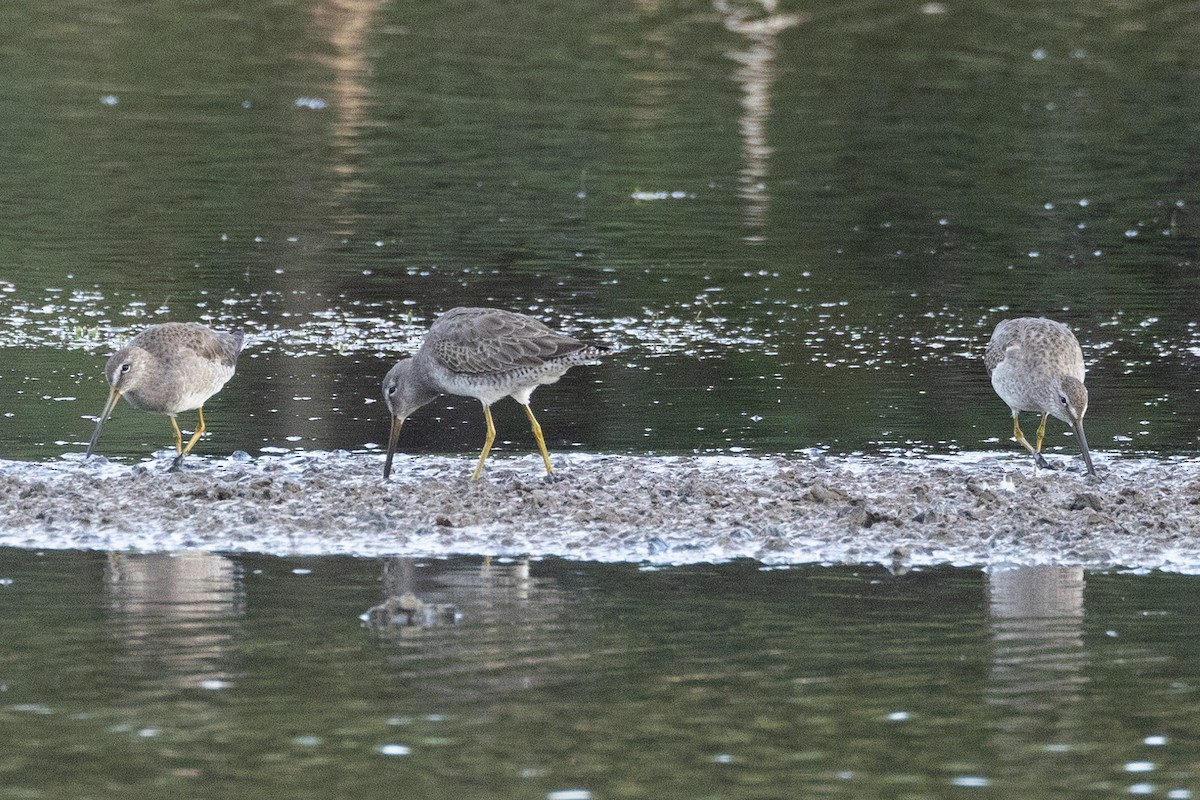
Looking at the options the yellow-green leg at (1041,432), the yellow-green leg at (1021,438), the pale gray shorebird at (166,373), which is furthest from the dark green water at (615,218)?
the pale gray shorebird at (166,373)

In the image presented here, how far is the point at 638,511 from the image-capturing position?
12.2 m

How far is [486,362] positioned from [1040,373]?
378cm

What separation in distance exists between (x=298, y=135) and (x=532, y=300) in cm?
1203

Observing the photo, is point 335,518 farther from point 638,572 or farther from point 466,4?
point 466,4

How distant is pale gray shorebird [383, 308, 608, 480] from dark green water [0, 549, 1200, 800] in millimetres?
2604

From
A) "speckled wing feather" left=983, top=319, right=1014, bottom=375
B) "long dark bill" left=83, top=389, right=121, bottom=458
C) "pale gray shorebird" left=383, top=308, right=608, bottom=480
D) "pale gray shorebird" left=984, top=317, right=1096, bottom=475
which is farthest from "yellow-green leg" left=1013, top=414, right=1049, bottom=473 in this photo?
"long dark bill" left=83, top=389, right=121, bottom=458

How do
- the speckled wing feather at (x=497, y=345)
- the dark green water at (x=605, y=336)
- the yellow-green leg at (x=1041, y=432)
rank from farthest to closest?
the yellow-green leg at (x=1041, y=432)
the speckled wing feather at (x=497, y=345)
the dark green water at (x=605, y=336)

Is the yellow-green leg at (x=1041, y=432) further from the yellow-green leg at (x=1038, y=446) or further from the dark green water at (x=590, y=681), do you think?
the dark green water at (x=590, y=681)

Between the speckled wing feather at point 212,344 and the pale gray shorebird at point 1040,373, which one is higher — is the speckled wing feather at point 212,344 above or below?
above

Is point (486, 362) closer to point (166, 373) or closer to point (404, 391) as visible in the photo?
point (404, 391)

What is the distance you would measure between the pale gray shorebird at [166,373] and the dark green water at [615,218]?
23.7 inches

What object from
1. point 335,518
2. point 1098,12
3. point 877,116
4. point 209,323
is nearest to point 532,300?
point 209,323

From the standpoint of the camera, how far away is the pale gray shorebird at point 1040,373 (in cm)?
1362

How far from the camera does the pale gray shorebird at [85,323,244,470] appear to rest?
1367 cm
